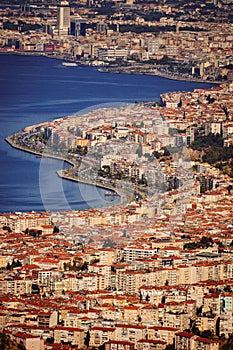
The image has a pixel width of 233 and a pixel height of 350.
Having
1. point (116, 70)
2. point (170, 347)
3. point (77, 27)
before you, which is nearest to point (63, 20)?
point (77, 27)

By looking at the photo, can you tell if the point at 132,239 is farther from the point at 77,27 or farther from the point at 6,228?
the point at 77,27

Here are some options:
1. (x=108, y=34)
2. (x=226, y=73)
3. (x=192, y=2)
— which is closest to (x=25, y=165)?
(x=226, y=73)

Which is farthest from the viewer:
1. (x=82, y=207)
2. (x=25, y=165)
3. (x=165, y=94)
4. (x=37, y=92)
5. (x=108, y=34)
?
(x=108, y=34)

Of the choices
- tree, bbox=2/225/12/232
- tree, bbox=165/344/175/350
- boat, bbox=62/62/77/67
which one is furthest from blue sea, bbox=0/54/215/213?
tree, bbox=165/344/175/350

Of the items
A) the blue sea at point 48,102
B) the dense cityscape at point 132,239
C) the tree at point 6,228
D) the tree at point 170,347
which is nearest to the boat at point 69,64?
the blue sea at point 48,102

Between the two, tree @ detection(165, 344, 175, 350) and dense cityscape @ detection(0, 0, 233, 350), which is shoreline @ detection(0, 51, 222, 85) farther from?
tree @ detection(165, 344, 175, 350)

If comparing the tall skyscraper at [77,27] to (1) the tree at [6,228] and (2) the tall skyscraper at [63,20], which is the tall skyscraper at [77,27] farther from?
(1) the tree at [6,228]

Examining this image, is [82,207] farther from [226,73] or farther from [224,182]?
[226,73]
